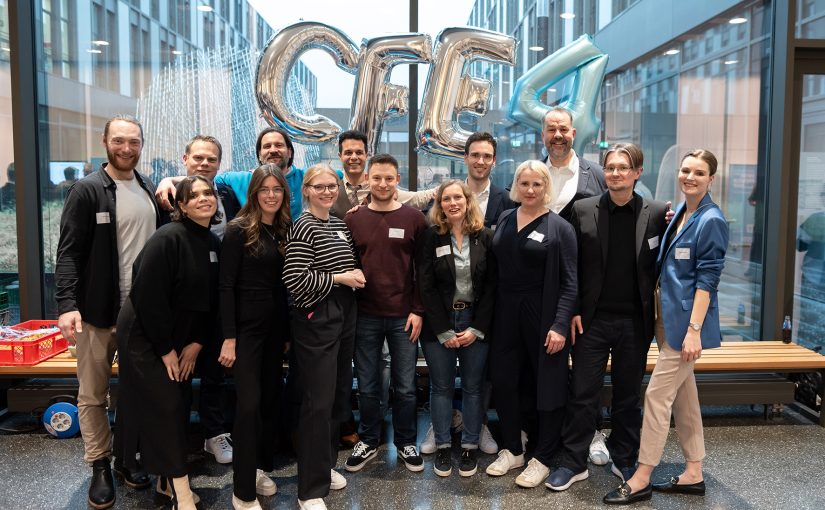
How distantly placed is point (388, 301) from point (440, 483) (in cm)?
87

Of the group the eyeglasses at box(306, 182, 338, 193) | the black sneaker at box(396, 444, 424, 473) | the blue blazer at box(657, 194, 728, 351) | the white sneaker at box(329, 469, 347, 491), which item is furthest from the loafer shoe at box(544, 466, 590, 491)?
the eyeglasses at box(306, 182, 338, 193)

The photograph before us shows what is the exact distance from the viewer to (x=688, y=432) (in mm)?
2750

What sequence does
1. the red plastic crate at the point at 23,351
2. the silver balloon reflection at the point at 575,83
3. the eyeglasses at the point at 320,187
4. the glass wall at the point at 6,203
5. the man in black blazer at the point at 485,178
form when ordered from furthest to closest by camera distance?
the glass wall at the point at 6,203
the silver balloon reflection at the point at 575,83
the red plastic crate at the point at 23,351
the man in black blazer at the point at 485,178
the eyeglasses at the point at 320,187

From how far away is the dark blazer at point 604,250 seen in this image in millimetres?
2695

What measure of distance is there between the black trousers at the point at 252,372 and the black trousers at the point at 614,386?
1336mm

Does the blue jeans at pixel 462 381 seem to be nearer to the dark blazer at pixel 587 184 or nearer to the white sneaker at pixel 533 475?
the white sneaker at pixel 533 475

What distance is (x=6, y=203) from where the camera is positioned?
3.94 meters

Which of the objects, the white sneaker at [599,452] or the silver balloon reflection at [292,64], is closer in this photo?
the white sneaker at [599,452]

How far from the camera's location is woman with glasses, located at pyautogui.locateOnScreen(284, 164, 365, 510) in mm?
2523

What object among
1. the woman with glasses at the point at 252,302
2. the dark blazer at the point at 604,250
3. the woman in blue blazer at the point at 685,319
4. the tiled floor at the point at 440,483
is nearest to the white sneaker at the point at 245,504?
the woman with glasses at the point at 252,302

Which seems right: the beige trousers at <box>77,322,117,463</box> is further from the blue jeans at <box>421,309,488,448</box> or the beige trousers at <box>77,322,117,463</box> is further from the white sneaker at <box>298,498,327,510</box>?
the blue jeans at <box>421,309,488,448</box>

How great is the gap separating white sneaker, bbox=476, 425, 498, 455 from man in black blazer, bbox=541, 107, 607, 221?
118 cm

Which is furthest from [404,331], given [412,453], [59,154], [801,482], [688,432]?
[59,154]

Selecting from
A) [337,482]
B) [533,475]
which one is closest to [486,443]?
[533,475]
